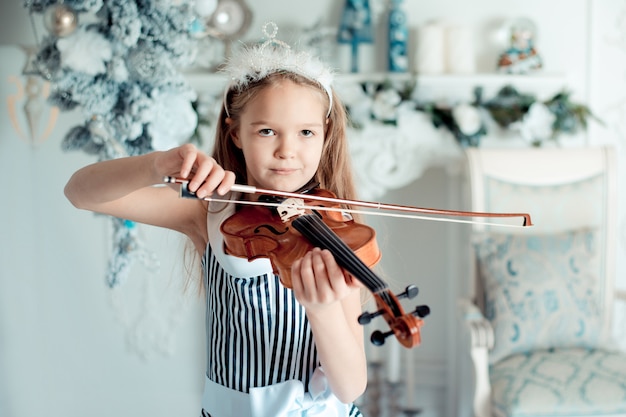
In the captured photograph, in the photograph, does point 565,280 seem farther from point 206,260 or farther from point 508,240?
point 206,260

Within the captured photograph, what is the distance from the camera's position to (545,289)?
222cm

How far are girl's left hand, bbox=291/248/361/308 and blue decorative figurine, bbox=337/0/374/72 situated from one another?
1.70m

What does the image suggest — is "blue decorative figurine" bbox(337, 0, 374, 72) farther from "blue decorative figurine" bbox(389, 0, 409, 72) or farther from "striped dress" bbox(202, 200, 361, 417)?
"striped dress" bbox(202, 200, 361, 417)

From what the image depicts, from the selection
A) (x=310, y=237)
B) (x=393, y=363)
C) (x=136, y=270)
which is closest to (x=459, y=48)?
(x=393, y=363)

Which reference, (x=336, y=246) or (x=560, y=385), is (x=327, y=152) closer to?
(x=336, y=246)

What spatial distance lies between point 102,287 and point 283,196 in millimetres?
1802

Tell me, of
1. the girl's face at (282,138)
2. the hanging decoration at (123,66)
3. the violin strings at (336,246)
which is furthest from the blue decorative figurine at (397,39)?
the violin strings at (336,246)

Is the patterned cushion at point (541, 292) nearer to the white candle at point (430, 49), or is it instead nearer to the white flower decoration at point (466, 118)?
the white flower decoration at point (466, 118)

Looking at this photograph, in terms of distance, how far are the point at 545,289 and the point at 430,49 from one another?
0.88 meters

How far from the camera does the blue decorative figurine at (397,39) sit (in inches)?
97.9

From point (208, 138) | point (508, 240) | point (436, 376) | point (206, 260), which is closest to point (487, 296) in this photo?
point (508, 240)

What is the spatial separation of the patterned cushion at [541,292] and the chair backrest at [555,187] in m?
0.09

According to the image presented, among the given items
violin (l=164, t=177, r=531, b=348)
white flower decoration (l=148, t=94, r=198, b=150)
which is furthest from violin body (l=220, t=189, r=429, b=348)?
white flower decoration (l=148, t=94, r=198, b=150)

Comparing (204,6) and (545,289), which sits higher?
(204,6)
